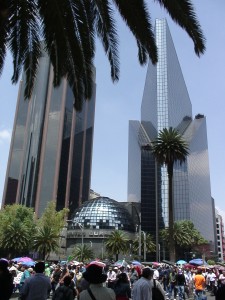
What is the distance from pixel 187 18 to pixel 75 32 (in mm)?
2930

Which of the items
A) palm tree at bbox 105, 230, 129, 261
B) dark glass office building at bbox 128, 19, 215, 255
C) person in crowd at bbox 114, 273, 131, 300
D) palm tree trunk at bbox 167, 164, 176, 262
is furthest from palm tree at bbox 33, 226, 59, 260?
dark glass office building at bbox 128, 19, 215, 255

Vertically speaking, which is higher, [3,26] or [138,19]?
[138,19]

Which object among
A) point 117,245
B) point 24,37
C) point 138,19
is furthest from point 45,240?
point 138,19

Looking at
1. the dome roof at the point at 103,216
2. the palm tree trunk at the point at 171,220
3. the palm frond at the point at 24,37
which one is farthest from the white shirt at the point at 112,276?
the dome roof at the point at 103,216

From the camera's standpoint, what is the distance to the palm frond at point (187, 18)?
841 centimetres

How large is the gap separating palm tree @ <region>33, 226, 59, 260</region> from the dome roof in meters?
42.9

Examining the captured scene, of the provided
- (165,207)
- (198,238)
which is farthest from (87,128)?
(198,238)

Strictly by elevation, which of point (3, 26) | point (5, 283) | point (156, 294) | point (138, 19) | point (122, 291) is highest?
point (138, 19)

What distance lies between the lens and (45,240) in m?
61.1

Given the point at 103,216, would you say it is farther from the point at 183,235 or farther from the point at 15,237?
the point at 15,237

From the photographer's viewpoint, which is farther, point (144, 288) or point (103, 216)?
point (103, 216)

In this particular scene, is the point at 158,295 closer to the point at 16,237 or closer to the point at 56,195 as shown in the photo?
the point at 16,237

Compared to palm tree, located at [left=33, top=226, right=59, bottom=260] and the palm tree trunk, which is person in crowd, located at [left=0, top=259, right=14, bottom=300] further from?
palm tree, located at [left=33, top=226, right=59, bottom=260]

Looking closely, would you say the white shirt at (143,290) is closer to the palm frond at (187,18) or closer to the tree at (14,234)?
the palm frond at (187,18)
